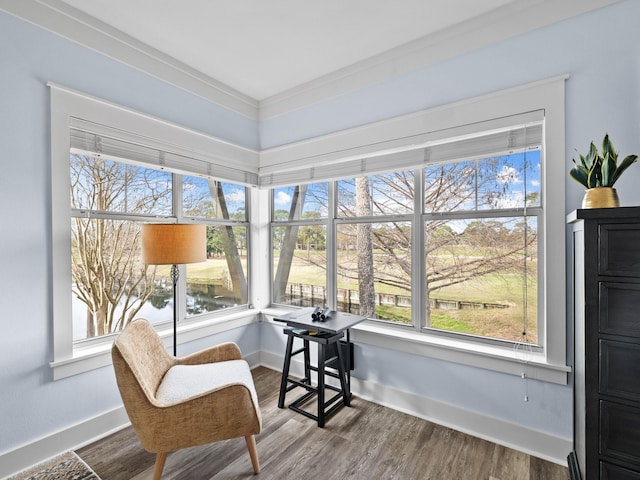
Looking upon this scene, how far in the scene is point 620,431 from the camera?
4.28 feet

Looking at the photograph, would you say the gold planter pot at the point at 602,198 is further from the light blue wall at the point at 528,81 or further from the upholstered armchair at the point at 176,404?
the upholstered armchair at the point at 176,404

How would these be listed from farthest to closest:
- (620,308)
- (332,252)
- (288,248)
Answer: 1. (288,248)
2. (332,252)
3. (620,308)

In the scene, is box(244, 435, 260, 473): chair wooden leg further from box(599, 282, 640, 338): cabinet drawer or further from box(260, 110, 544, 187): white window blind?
box(260, 110, 544, 187): white window blind

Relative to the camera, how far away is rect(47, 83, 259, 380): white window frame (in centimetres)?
190

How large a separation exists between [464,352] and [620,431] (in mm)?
857

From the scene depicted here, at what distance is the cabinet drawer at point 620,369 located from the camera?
1.26m

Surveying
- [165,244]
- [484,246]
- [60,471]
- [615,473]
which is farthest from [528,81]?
[60,471]

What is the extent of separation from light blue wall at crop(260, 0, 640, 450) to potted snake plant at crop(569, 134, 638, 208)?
33 cm

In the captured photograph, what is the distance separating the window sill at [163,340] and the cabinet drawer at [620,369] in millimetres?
2602

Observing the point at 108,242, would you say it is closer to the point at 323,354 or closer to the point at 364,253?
the point at 323,354

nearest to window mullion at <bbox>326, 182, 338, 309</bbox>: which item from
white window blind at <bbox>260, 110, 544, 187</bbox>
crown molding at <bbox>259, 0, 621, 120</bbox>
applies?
white window blind at <bbox>260, 110, 544, 187</bbox>

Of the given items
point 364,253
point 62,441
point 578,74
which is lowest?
point 62,441

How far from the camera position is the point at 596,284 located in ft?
4.38

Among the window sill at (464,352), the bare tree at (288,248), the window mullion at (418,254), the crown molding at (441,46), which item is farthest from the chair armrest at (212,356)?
the crown molding at (441,46)
